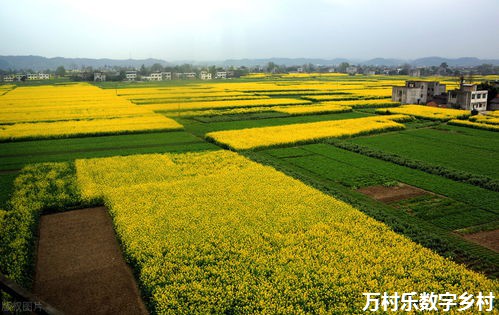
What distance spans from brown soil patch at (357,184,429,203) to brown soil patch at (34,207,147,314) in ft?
44.3

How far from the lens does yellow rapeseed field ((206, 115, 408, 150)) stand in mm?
32128

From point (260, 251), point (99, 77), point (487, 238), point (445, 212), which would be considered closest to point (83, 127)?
point (260, 251)

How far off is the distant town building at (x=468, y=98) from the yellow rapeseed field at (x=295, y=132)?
697 inches

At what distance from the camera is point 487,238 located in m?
15.0

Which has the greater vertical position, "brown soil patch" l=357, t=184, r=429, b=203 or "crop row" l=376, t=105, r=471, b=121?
"crop row" l=376, t=105, r=471, b=121

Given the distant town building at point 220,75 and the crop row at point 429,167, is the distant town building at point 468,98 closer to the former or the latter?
the crop row at point 429,167

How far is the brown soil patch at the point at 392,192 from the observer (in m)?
19.7

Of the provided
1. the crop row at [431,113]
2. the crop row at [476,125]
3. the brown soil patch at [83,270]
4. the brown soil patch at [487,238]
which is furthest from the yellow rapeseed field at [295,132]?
the brown soil patch at [487,238]

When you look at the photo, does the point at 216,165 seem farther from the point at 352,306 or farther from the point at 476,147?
the point at 476,147

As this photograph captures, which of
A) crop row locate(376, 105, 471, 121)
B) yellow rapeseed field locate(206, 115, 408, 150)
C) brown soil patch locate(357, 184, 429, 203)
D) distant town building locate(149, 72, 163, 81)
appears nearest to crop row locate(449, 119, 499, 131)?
crop row locate(376, 105, 471, 121)

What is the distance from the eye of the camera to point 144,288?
11578 mm

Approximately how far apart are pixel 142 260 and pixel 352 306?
24.0ft

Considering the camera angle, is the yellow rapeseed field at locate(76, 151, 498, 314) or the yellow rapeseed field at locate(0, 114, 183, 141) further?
the yellow rapeseed field at locate(0, 114, 183, 141)

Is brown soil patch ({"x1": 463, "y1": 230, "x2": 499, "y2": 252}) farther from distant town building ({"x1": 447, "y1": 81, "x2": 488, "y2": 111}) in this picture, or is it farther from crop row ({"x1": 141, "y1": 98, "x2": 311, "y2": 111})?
distant town building ({"x1": 447, "y1": 81, "x2": 488, "y2": 111})
